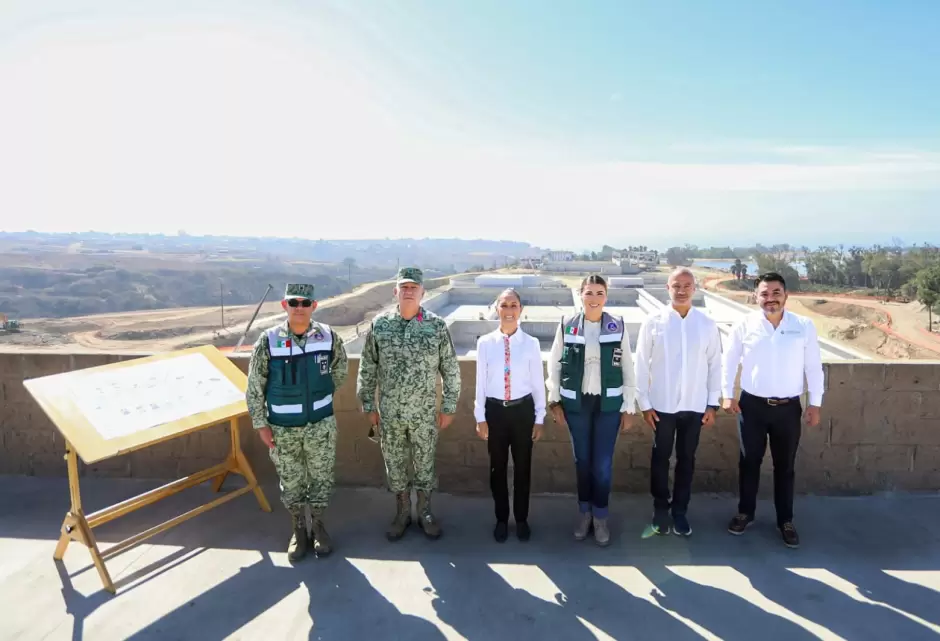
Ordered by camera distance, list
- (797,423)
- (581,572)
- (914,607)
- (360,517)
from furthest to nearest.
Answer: (360,517)
(797,423)
(581,572)
(914,607)

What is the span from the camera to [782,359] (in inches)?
117

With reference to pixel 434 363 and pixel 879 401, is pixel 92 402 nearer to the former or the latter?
pixel 434 363

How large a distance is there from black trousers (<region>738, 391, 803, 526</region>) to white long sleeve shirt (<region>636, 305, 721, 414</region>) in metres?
0.25

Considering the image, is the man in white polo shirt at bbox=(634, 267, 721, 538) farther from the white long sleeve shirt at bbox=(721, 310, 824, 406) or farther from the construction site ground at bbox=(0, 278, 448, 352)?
the construction site ground at bbox=(0, 278, 448, 352)

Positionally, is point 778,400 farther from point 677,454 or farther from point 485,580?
point 485,580

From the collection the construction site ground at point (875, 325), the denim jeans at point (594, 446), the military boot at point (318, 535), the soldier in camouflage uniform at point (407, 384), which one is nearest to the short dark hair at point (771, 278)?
the denim jeans at point (594, 446)

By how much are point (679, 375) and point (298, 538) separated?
2350 mm

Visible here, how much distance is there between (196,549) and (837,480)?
13.7ft

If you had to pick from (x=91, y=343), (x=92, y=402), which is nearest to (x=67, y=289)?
(x=91, y=343)

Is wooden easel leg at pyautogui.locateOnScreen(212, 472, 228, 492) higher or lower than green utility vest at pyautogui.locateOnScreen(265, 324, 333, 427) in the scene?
lower

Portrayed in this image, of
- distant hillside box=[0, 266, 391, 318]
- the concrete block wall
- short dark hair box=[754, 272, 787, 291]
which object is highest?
short dark hair box=[754, 272, 787, 291]

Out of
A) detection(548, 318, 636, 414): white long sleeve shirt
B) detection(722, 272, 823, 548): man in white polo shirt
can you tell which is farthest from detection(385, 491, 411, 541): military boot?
detection(722, 272, 823, 548): man in white polo shirt

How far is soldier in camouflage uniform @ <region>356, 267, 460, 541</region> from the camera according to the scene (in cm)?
306

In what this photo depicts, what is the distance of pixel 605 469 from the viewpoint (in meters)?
3.07
